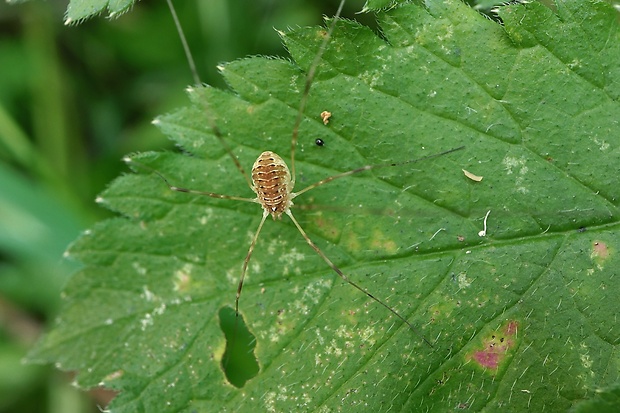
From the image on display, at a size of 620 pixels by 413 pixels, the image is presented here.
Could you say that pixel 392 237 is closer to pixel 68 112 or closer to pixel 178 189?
pixel 178 189

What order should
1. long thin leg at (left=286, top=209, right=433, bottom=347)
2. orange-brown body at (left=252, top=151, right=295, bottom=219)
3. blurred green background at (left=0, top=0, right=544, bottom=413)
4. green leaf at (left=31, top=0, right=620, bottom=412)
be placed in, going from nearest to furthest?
green leaf at (left=31, top=0, right=620, bottom=412)
long thin leg at (left=286, top=209, right=433, bottom=347)
orange-brown body at (left=252, top=151, right=295, bottom=219)
blurred green background at (left=0, top=0, right=544, bottom=413)

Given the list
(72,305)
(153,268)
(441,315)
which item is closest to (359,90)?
(441,315)

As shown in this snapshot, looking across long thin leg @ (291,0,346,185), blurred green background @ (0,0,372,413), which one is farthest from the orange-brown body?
blurred green background @ (0,0,372,413)

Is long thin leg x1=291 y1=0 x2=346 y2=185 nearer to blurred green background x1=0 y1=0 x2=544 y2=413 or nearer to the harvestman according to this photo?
the harvestman

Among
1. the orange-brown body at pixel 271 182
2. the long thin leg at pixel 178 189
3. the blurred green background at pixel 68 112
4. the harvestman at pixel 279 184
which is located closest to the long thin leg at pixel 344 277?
the harvestman at pixel 279 184

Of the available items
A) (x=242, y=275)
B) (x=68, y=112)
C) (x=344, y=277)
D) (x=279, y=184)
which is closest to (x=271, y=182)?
(x=279, y=184)

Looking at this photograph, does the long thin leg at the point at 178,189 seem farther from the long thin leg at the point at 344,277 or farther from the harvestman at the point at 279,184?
the long thin leg at the point at 344,277

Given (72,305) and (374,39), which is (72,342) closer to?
(72,305)
